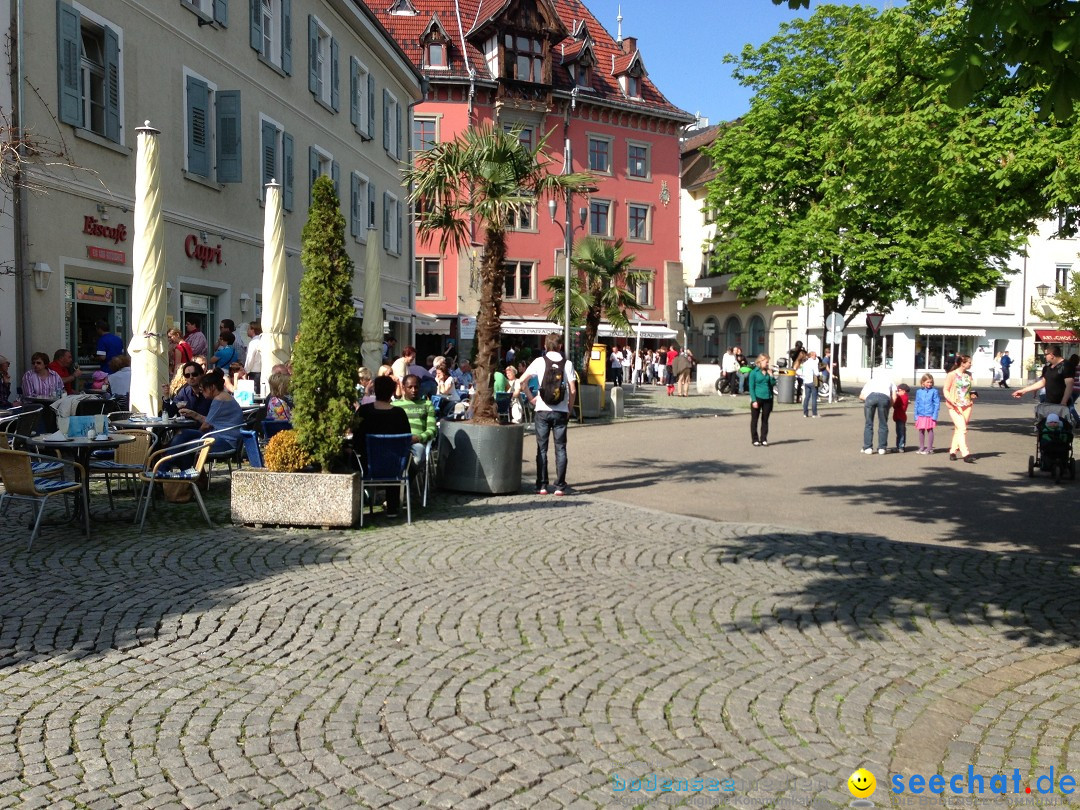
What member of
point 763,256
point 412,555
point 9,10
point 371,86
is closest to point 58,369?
point 9,10

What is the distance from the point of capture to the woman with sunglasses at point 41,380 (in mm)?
13562

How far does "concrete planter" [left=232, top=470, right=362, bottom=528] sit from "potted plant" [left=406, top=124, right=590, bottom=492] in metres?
2.68

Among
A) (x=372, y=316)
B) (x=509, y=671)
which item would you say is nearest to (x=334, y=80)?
(x=372, y=316)

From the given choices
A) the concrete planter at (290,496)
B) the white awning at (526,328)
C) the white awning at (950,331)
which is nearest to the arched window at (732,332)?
the white awning at (950,331)

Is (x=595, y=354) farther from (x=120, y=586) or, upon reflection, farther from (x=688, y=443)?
(x=120, y=586)

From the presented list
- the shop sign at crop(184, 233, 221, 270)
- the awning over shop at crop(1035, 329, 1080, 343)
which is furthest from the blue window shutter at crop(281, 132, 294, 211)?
the awning over shop at crop(1035, 329, 1080, 343)

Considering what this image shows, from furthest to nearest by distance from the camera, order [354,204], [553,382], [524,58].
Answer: [524,58]
[354,204]
[553,382]

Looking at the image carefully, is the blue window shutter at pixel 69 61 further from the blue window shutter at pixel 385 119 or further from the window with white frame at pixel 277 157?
the blue window shutter at pixel 385 119

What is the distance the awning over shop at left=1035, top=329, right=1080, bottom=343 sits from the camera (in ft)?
174

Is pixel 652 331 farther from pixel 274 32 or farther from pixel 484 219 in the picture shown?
pixel 484 219

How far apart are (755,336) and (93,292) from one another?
1843 inches

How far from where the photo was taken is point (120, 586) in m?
6.62

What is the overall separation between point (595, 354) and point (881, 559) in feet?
61.0

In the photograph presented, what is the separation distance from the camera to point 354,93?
29.4 meters
